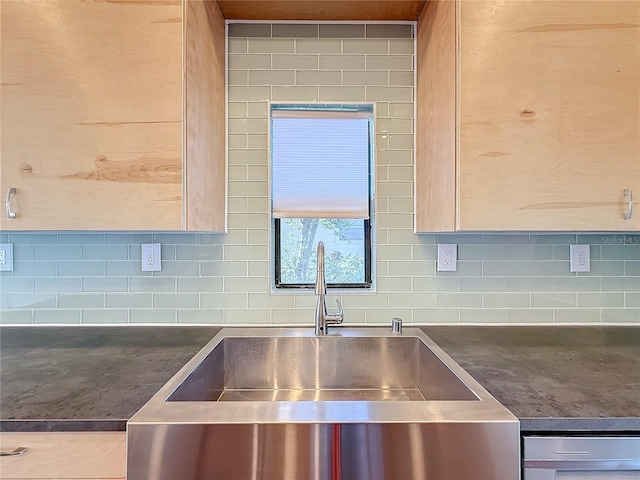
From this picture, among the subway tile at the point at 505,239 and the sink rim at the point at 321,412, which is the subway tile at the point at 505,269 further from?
the sink rim at the point at 321,412

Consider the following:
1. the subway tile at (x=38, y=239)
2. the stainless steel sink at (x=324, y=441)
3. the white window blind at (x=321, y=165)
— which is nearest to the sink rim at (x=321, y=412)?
the stainless steel sink at (x=324, y=441)

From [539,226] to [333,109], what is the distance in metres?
0.91

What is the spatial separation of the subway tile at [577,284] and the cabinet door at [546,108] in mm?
435

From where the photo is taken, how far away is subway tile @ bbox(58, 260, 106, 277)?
144cm

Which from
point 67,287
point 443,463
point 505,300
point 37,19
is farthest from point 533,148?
point 67,287

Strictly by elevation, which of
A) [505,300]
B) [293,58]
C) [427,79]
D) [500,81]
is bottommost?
[505,300]

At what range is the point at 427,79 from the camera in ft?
4.39

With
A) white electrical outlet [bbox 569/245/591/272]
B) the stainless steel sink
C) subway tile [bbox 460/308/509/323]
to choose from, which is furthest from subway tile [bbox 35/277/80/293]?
white electrical outlet [bbox 569/245/591/272]

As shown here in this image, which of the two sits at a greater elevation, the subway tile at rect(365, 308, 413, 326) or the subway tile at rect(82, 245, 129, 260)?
the subway tile at rect(82, 245, 129, 260)

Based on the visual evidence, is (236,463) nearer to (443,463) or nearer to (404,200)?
(443,463)

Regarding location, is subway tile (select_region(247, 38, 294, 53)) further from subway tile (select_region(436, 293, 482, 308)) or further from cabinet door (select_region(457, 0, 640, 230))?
subway tile (select_region(436, 293, 482, 308))

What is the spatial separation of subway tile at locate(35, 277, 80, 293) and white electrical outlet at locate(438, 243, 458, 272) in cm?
151

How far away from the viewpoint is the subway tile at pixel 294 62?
1470 mm

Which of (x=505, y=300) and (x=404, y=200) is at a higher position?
(x=404, y=200)
